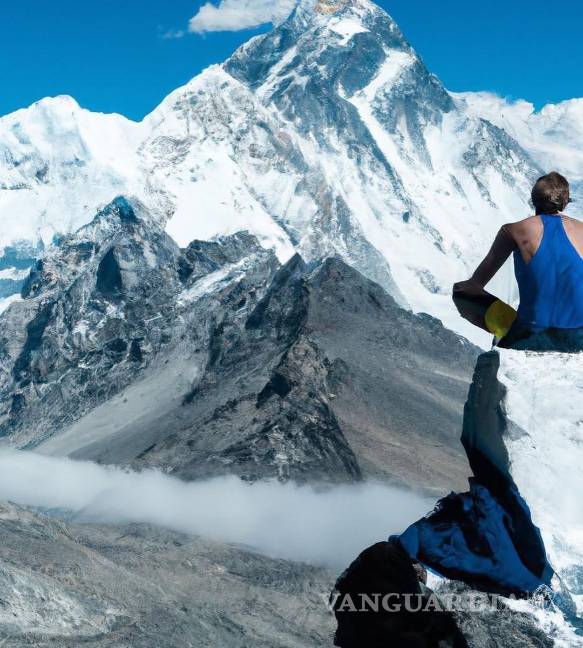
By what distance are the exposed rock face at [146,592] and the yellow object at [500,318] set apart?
190 ft

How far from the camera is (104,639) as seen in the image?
66.9m

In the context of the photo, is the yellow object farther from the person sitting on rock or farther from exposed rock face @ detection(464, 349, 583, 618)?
exposed rock face @ detection(464, 349, 583, 618)

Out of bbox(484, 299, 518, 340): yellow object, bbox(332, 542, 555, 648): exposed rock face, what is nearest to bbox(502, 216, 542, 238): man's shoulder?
bbox(484, 299, 518, 340): yellow object

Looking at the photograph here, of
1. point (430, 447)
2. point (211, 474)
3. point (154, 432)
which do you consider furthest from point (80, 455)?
point (430, 447)

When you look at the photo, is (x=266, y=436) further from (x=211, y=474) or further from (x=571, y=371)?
(x=571, y=371)

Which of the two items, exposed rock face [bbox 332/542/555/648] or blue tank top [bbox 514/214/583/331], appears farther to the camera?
blue tank top [bbox 514/214/583/331]

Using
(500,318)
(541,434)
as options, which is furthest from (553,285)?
(541,434)

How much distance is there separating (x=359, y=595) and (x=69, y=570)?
250 feet

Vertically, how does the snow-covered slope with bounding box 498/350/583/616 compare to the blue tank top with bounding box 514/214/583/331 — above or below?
below

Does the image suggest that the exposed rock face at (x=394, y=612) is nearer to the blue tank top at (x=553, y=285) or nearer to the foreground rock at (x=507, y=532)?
the foreground rock at (x=507, y=532)

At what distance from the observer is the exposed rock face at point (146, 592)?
66312 millimetres

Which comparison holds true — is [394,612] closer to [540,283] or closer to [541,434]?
[541,434]

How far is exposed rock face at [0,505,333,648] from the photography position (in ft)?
218

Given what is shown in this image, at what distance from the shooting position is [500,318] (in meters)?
5.79
